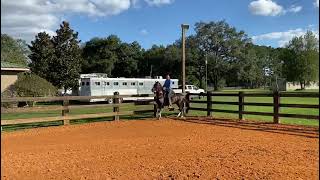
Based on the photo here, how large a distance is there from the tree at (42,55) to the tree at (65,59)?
0.44 meters

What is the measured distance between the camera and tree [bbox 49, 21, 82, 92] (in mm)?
43344

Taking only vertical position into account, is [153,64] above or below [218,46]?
below

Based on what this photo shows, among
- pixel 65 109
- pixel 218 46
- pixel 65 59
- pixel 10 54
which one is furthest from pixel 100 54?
pixel 65 109

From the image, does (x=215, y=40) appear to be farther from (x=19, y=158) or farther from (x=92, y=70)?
(x=19, y=158)

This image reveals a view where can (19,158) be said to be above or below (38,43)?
below

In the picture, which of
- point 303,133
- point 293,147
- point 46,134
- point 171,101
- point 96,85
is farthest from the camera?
point 96,85

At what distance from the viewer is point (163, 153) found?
808 cm

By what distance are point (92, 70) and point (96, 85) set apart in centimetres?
4335

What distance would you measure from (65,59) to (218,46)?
3966 cm

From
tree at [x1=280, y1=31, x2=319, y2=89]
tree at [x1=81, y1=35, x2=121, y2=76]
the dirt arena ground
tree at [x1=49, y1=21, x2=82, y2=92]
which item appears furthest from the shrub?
tree at [x1=81, y1=35, x2=121, y2=76]

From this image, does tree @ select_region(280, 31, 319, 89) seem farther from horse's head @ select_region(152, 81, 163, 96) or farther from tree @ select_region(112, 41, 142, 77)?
tree @ select_region(112, 41, 142, 77)

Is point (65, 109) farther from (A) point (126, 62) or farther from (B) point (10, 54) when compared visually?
(A) point (126, 62)

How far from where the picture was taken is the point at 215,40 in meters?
77.2

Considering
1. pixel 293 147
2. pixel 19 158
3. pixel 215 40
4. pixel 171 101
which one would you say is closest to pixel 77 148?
pixel 19 158
